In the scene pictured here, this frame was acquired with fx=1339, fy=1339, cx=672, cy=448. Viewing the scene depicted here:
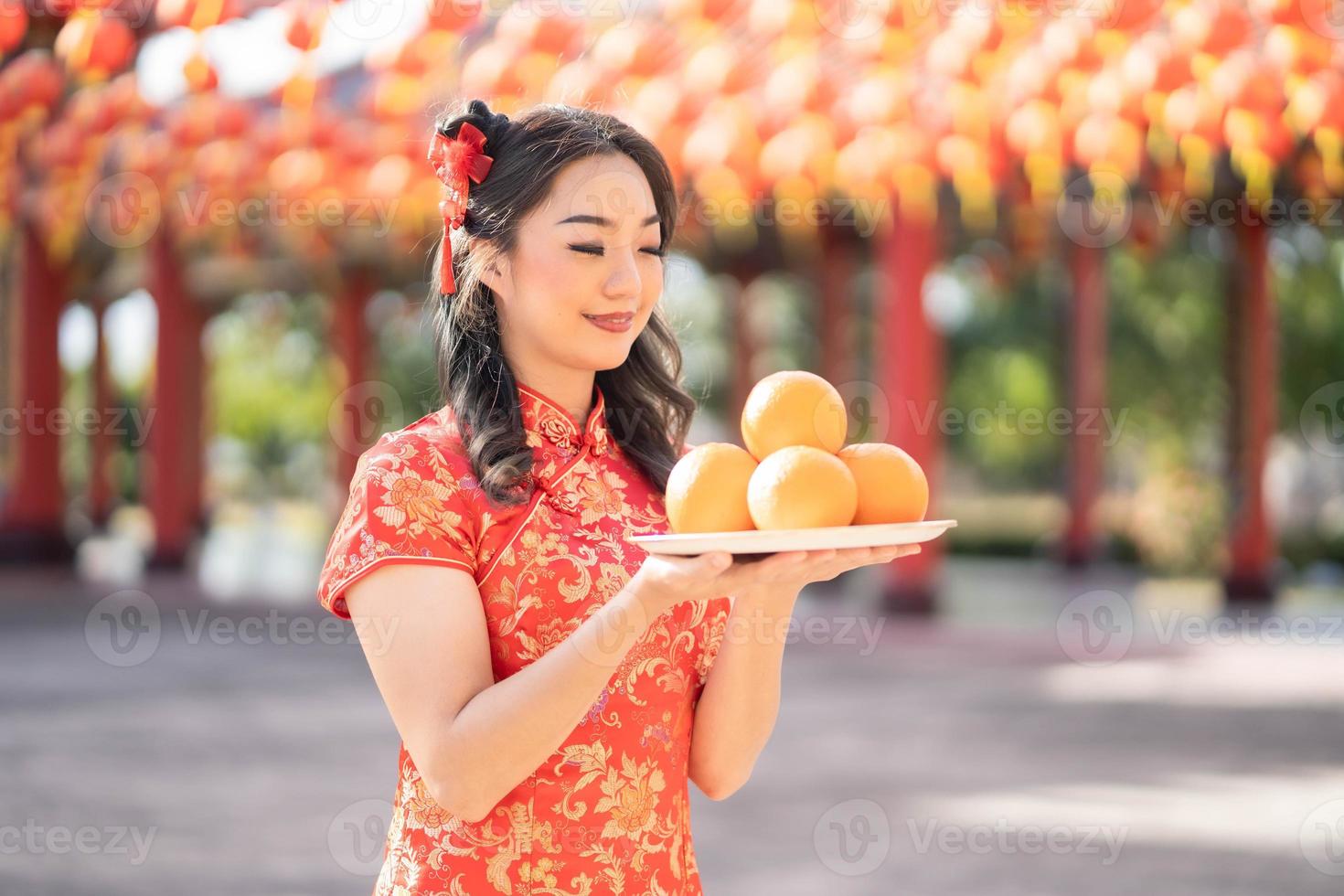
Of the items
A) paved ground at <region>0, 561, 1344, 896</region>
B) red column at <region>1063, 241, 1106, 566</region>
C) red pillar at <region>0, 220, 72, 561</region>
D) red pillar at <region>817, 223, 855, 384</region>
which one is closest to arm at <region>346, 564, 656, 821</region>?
paved ground at <region>0, 561, 1344, 896</region>

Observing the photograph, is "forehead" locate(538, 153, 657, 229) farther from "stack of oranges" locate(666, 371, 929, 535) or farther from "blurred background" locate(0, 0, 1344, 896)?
"blurred background" locate(0, 0, 1344, 896)

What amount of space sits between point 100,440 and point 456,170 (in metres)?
25.3

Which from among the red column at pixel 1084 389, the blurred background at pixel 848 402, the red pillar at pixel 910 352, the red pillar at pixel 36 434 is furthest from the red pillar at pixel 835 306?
the red pillar at pixel 36 434

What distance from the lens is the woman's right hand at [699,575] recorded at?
1399 millimetres

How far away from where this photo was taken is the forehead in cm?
167

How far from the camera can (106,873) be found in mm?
4594

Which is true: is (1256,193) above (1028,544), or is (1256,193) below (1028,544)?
above

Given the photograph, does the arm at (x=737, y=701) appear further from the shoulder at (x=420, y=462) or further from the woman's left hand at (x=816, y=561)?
the shoulder at (x=420, y=462)

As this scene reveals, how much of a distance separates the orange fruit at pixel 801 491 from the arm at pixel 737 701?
0.88ft

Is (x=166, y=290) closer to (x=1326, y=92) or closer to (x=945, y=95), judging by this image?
(x=945, y=95)

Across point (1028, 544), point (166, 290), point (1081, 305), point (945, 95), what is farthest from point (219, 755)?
point (1028, 544)

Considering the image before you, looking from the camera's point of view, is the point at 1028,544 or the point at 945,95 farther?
the point at 1028,544

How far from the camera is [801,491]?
4.84 feet

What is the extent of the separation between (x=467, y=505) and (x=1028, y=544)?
20.2 meters
